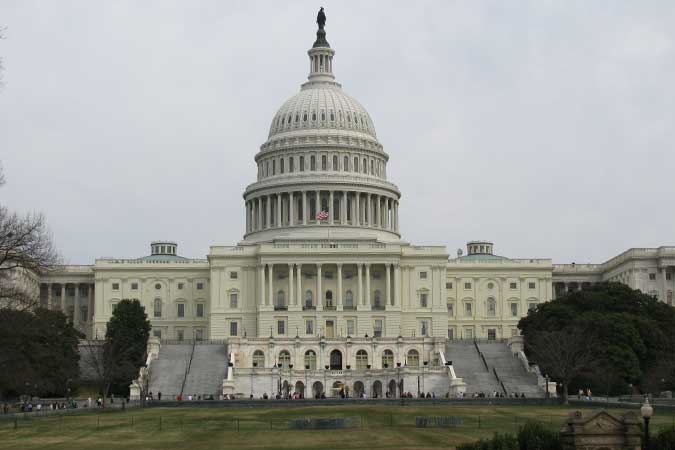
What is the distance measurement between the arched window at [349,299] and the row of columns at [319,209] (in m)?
12.9

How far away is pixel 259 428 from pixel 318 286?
258 ft

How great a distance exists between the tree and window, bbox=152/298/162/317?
102ft

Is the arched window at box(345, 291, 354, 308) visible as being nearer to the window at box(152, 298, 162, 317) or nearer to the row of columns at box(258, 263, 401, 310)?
the row of columns at box(258, 263, 401, 310)

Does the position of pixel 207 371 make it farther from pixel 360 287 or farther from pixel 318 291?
pixel 360 287

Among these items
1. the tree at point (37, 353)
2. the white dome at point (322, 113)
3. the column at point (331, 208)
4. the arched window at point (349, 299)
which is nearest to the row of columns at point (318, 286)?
the arched window at point (349, 299)

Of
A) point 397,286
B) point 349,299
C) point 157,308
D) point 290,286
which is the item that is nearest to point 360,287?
point 349,299

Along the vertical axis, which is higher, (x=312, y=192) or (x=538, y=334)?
(x=312, y=192)

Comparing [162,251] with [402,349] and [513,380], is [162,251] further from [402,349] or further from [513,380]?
[513,380]

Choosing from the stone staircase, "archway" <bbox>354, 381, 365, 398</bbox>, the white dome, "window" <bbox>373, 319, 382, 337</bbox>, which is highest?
the white dome

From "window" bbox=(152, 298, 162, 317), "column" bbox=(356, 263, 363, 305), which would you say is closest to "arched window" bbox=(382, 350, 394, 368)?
"column" bbox=(356, 263, 363, 305)

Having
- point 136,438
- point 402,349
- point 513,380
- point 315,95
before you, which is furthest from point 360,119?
point 136,438

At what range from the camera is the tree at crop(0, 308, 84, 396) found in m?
89.1

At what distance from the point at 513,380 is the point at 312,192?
165 ft

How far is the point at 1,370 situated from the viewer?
3647 inches
